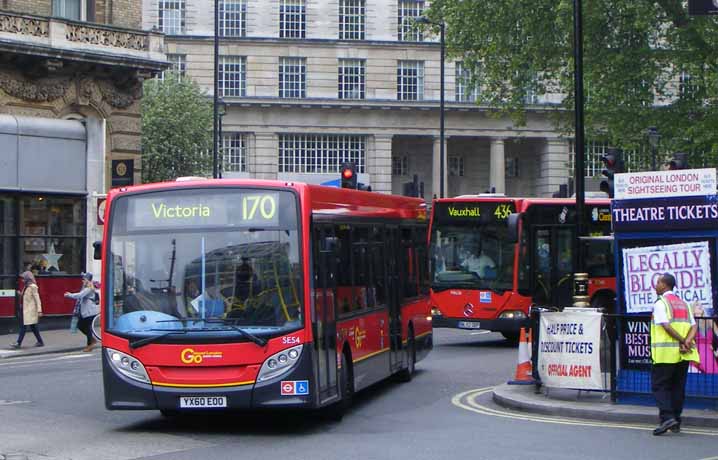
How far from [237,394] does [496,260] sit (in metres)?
13.0

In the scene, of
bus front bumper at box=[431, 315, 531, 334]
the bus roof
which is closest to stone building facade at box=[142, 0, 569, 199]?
bus front bumper at box=[431, 315, 531, 334]

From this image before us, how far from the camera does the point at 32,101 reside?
30.9 m

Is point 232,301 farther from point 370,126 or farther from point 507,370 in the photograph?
point 370,126

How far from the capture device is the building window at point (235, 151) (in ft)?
186

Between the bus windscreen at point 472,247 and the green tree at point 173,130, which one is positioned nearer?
the bus windscreen at point 472,247

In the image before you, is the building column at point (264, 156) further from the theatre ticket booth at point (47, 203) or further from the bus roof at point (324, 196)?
the bus roof at point (324, 196)

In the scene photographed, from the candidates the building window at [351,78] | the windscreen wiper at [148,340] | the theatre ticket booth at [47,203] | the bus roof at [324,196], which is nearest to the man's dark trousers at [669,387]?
the bus roof at [324,196]

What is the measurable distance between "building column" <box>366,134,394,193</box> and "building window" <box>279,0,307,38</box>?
5.96m

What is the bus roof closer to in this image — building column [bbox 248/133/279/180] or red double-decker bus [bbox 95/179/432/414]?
red double-decker bus [bbox 95/179/432/414]

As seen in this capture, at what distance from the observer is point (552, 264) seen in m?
25.8

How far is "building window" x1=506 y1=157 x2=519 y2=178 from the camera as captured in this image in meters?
61.3

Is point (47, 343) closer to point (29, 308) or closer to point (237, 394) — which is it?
point (29, 308)

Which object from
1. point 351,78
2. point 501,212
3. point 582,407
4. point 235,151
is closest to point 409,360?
point 582,407

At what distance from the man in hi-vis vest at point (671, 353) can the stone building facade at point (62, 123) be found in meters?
19.2
